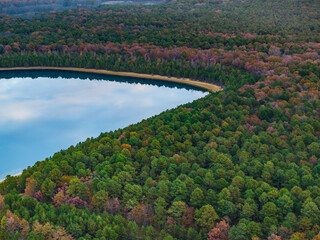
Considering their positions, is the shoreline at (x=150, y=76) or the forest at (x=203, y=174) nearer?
the forest at (x=203, y=174)

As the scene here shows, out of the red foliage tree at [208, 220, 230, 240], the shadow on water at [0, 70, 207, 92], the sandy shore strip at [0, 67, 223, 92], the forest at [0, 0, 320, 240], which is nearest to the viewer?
the red foliage tree at [208, 220, 230, 240]

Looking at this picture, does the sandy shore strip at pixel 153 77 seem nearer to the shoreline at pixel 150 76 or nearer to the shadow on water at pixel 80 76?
the shoreline at pixel 150 76

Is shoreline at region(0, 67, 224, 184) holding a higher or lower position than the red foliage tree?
lower

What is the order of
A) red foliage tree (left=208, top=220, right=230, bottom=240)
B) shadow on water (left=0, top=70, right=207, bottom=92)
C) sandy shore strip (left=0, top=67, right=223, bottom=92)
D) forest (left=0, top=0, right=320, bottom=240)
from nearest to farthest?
red foliage tree (left=208, top=220, right=230, bottom=240) < forest (left=0, top=0, right=320, bottom=240) < sandy shore strip (left=0, top=67, right=223, bottom=92) < shadow on water (left=0, top=70, right=207, bottom=92)

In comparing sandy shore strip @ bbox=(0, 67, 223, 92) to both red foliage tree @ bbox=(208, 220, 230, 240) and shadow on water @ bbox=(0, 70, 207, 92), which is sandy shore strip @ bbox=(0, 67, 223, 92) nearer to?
shadow on water @ bbox=(0, 70, 207, 92)

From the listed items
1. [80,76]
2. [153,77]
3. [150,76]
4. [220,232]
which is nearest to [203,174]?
[220,232]

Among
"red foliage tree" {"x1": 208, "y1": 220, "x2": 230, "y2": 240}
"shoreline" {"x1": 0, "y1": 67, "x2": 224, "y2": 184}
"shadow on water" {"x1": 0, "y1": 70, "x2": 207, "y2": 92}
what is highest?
"red foliage tree" {"x1": 208, "y1": 220, "x2": 230, "y2": 240}

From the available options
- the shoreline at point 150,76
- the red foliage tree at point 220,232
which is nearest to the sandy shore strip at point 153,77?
the shoreline at point 150,76

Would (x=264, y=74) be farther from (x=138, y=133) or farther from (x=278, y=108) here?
(x=138, y=133)

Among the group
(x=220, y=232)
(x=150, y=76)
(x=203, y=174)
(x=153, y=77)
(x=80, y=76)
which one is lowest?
A: (x=80, y=76)

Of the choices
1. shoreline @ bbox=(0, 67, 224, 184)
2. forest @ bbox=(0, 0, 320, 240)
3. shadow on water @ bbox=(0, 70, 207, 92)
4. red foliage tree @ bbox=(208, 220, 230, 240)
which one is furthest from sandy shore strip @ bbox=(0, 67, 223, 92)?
red foliage tree @ bbox=(208, 220, 230, 240)

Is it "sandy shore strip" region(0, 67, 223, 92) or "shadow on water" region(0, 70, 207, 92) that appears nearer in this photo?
"sandy shore strip" region(0, 67, 223, 92)

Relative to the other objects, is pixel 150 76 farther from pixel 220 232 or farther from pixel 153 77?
pixel 220 232
